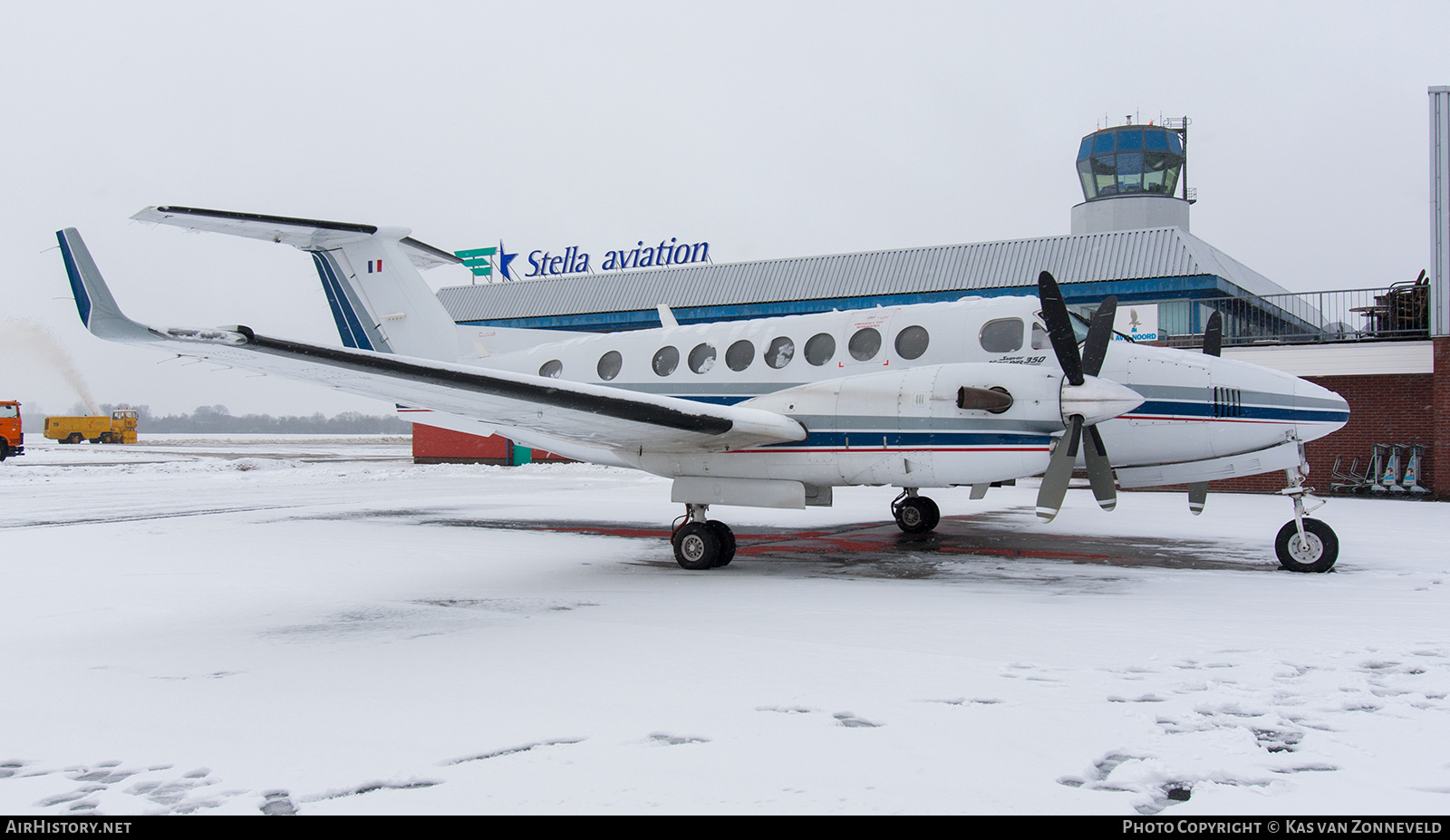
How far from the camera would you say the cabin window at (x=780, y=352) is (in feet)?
31.8

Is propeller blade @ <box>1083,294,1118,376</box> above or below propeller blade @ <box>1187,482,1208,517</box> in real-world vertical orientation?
above

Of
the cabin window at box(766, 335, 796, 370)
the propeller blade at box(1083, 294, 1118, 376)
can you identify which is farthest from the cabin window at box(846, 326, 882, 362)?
the propeller blade at box(1083, 294, 1118, 376)

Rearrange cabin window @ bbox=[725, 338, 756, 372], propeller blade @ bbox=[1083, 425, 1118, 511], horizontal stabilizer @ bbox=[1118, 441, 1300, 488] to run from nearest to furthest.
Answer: propeller blade @ bbox=[1083, 425, 1118, 511]
horizontal stabilizer @ bbox=[1118, 441, 1300, 488]
cabin window @ bbox=[725, 338, 756, 372]

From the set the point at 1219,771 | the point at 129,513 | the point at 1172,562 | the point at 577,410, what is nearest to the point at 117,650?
the point at 577,410

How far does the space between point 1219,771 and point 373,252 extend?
1211 cm

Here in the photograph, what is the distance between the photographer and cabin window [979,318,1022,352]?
28.3 feet

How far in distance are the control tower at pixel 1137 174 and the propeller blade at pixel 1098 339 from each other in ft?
93.9

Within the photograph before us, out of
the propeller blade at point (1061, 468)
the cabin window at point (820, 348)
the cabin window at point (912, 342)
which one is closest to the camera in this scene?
the propeller blade at point (1061, 468)

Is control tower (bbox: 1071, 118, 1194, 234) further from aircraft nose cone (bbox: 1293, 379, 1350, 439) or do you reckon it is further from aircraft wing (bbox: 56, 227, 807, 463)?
aircraft wing (bbox: 56, 227, 807, 463)

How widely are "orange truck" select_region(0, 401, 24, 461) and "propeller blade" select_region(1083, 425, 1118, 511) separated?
42.3 m

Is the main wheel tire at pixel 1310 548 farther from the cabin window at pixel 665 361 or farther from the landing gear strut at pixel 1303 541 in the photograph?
the cabin window at pixel 665 361

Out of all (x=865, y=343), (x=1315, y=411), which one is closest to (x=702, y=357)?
(x=865, y=343)

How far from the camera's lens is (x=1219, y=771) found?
318cm

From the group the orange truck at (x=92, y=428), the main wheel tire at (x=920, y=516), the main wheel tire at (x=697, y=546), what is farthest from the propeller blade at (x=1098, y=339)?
the orange truck at (x=92, y=428)
